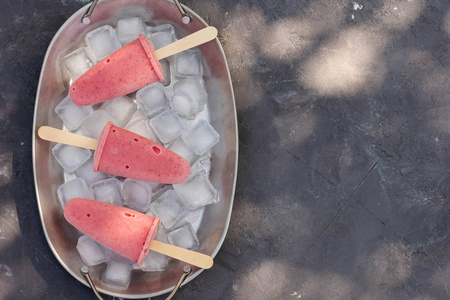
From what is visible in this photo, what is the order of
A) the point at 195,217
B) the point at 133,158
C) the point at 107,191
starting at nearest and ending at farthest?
1. the point at 133,158
2. the point at 107,191
3. the point at 195,217

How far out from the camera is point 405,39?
1494 mm

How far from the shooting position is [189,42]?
4.21 ft

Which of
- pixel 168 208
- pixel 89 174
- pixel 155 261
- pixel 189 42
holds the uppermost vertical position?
pixel 189 42

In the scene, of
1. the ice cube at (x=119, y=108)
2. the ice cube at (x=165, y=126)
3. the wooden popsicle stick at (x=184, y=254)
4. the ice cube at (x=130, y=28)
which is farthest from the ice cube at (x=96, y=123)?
the wooden popsicle stick at (x=184, y=254)

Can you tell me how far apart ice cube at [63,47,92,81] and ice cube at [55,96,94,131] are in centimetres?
8

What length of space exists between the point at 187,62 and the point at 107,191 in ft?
1.46

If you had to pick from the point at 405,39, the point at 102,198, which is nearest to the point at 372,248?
the point at 405,39

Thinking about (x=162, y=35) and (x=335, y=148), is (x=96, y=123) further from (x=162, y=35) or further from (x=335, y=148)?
(x=335, y=148)

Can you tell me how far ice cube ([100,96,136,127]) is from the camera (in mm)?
1319

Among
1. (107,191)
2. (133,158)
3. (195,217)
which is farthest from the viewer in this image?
(195,217)

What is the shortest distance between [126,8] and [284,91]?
0.56 metres

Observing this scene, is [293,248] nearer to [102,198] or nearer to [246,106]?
[246,106]

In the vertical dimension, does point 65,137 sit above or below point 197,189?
above

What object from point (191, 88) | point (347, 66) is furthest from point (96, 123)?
point (347, 66)
